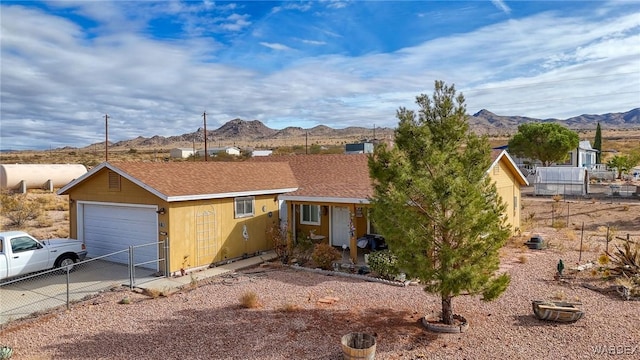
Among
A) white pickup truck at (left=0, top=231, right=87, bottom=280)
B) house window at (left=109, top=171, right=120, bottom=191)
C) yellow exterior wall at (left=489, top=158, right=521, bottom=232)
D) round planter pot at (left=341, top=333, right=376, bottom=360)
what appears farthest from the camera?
yellow exterior wall at (left=489, top=158, right=521, bottom=232)

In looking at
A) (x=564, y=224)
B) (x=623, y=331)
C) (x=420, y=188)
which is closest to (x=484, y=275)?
(x=420, y=188)

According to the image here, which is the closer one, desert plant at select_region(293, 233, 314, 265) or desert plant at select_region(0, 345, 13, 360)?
desert plant at select_region(0, 345, 13, 360)

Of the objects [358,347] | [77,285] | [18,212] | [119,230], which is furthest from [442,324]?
[18,212]

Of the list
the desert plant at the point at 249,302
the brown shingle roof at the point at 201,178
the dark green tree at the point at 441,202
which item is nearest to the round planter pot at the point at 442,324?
the dark green tree at the point at 441,202

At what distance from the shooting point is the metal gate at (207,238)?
15180 millimetres

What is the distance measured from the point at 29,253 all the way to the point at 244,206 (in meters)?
7.32

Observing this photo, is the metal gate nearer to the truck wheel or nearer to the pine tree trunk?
the truck wheel

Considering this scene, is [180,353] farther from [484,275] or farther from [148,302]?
[484,275]

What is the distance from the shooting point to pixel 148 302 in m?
11.7

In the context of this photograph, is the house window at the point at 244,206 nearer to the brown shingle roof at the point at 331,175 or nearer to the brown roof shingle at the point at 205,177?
the brown roof shingle at the point at 205,177

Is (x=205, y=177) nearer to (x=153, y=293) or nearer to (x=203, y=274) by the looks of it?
(x=203, y=274)

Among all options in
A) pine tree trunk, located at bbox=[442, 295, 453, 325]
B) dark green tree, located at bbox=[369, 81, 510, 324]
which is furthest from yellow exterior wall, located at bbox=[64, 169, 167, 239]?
pine tree trunk, located at bbox=[442, 295, 453, 325]

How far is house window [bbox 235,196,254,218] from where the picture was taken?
1683cm

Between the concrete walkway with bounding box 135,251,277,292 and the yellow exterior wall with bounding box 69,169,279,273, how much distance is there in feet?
1.26
